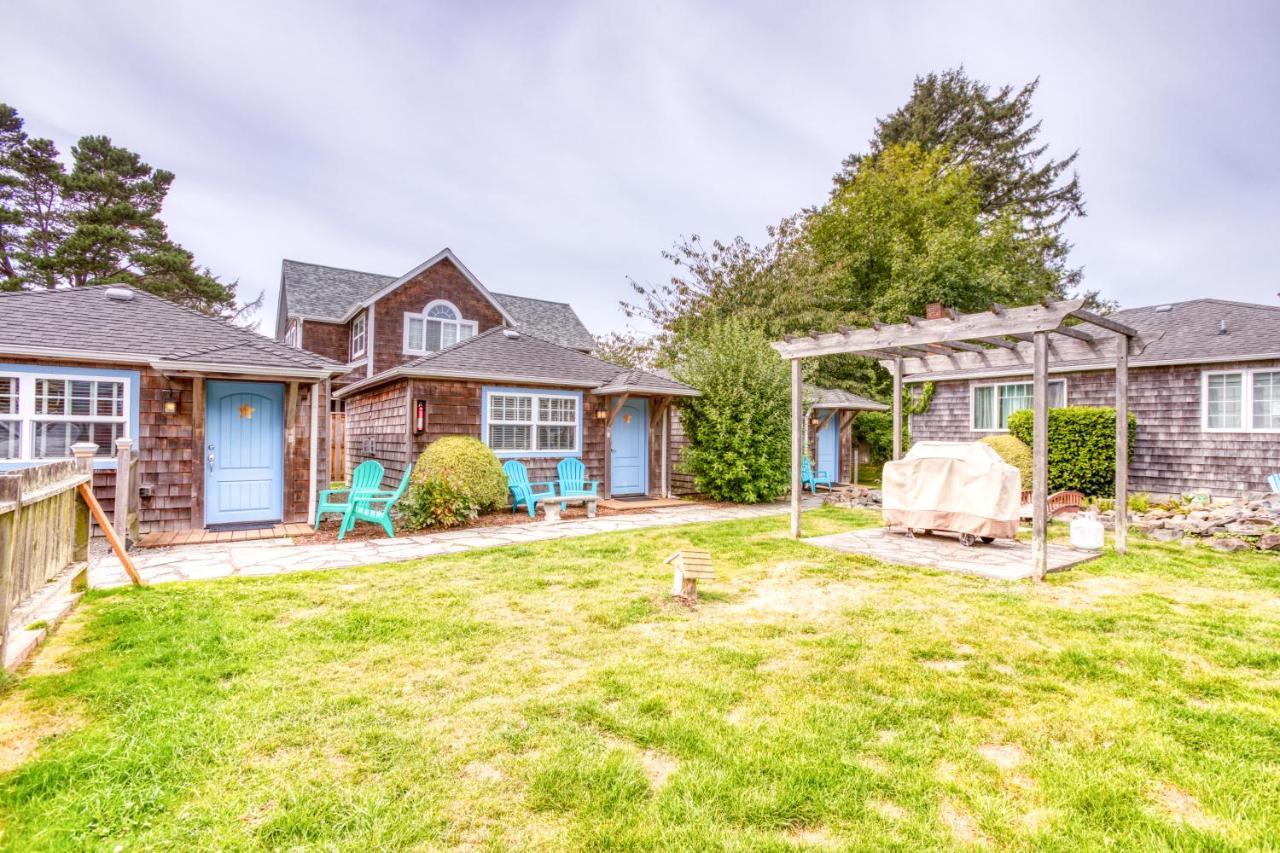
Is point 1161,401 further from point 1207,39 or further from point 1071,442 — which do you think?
point 1207,39

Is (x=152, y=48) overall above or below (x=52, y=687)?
above

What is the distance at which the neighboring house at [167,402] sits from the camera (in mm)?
6715

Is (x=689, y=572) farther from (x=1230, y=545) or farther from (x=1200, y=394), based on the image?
(x=1200, y=394)

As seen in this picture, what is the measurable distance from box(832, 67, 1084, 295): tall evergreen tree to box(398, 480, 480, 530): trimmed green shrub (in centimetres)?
2339

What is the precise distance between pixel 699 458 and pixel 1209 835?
9325 mm

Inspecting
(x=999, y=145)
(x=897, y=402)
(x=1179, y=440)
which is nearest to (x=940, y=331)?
(x=897, y=402)

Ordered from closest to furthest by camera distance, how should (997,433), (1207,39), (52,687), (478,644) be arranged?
(52,687) → (478,644) → (1207,39) → (997,433)

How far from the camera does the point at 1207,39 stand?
9.84m

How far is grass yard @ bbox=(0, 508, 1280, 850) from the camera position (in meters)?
1.86

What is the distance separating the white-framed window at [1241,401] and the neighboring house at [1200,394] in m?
0.01

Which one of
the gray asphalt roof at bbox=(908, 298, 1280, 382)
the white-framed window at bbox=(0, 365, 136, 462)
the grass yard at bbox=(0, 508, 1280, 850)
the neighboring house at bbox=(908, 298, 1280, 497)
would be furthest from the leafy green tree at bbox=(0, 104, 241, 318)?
the neighboring house at bbox=(908, 298, 1280, 497)

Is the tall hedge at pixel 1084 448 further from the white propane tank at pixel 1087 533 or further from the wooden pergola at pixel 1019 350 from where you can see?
the white propane tank at pixel 1087 533

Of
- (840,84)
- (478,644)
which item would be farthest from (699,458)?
(840,84)

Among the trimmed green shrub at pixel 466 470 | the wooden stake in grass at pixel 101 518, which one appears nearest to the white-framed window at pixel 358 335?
the trimmed green shrub at pixel 466 470
